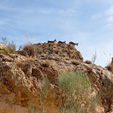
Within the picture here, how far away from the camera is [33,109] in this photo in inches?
360

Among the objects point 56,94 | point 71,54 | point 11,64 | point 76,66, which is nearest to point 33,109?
point 56,94

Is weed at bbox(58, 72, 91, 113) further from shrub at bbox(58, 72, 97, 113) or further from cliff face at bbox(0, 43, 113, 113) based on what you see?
cliff face at bbox(0, 43, 113, 113)

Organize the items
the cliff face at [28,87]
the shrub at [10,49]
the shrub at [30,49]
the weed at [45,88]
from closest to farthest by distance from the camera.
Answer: the weed at [45,88] → the cliff face at [28,87] → the shrub at [10,49] → the shrub at [30,49]

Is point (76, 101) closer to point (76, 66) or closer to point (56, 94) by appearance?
point (56, 94)

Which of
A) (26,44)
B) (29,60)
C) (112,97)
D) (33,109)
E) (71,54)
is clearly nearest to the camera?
(33,109)

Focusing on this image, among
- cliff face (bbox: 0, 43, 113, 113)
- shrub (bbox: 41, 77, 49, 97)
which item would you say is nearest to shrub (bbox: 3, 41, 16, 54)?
cliff face (bbox: 0, 43, 113, 113)

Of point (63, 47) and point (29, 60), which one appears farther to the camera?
point (63, 47)

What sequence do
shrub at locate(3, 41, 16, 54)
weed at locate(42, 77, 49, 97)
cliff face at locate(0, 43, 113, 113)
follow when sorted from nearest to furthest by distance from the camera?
1. weed at locate(42, 77, 49, 97)
2. cliff face at locate(0, 43, 113, 113)
3. shrub at locate(3, 41, 16, 54)

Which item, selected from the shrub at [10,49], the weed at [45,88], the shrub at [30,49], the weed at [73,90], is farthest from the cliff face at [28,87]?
the shrub at [30,49]

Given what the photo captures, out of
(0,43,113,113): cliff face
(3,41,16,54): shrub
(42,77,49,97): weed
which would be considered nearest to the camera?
(42,77,49,97): weed

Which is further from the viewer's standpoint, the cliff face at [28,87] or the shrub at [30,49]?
the shrub at [30,49]

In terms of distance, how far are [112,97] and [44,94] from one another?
390cm

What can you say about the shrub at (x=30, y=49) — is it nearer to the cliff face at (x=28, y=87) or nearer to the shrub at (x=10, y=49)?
the shrub at (x=10, y=49)

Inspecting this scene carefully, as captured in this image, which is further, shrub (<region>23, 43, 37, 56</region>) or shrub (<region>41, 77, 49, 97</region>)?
shrub (<region>23, 43, 37, 56</region>)
